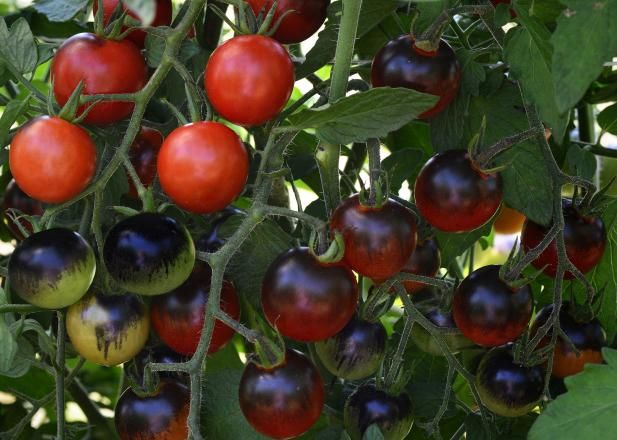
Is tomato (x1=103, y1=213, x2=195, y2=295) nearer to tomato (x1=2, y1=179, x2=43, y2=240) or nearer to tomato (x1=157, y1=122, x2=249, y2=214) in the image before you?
tomato (x1=157, y1=122, x2=249, y2=214)

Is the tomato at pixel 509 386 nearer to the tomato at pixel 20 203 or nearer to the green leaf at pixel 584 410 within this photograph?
the green leaf at pixel 584 410

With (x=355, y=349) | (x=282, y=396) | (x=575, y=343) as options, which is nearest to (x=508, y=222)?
(x=575, y=343)

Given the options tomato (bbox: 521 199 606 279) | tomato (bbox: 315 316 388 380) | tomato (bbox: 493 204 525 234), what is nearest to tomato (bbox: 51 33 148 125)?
tomato (bbox: 315 316 388 380)

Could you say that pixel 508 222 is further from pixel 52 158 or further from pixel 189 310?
pixel 52 158

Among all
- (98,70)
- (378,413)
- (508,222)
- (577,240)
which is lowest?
(508,222)

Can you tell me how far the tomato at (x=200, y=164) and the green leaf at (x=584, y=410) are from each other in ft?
0.89

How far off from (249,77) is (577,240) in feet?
1.03

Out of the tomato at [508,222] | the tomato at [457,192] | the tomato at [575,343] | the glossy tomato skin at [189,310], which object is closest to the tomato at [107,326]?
the glossy tomato skin at [189,310]

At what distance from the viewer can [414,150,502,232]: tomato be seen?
70cm

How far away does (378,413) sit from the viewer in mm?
765

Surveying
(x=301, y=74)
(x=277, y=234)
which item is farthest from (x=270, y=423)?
(x=301, y=74)

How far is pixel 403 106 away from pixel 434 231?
22cm

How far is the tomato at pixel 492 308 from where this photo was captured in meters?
0.74

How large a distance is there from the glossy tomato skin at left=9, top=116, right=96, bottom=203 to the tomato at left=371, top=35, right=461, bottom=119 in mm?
230
